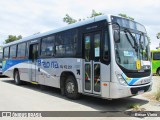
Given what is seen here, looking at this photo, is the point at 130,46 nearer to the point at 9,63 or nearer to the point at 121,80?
the point at 121,80

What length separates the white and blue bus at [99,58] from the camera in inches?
286

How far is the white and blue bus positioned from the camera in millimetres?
7258

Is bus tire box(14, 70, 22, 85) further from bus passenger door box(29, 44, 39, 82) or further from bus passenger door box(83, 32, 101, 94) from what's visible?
bus passenger door box(83, 32, 101, 94)

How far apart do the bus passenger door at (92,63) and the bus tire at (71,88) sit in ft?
2.49

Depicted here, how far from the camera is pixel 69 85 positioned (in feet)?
30.8

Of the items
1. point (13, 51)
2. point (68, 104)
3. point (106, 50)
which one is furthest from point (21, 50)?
point (106, 50)

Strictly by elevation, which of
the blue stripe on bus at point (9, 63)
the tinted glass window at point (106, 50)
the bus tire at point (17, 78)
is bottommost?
the bus tire at point (17, 78)

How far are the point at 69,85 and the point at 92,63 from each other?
1920mm

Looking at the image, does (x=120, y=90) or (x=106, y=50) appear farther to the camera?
(x=106, y=50)

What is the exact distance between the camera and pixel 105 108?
7.76 m

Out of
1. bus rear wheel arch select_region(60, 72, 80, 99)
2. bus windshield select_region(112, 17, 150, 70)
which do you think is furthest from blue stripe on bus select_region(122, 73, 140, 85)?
bus rear wheel arch select_region(60, 72, 80, 99)

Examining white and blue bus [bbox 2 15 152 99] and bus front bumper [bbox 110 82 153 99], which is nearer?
bus front bumper [bbox 110 82 153 99]

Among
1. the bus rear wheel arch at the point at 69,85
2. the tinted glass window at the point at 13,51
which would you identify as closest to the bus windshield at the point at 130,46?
the bus rear wheel arch at the point at 69,85

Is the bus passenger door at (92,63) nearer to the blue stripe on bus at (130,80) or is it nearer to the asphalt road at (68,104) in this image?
the asphalt road at (68,104)
